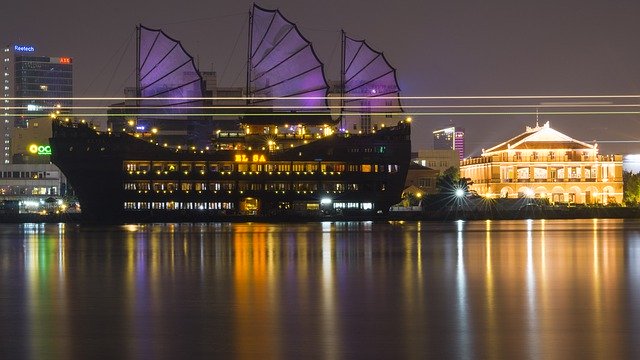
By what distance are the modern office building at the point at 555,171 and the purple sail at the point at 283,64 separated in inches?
1484

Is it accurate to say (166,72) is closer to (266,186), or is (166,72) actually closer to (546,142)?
(266,186)

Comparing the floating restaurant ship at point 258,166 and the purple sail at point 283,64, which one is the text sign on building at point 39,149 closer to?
the floating restaurant ship at point 258,166

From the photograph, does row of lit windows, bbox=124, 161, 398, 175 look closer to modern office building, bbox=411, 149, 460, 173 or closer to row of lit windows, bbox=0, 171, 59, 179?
row of lit windows, bbox=0, 171, 59, 179

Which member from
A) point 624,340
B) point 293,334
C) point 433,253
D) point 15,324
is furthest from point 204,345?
point 433,253

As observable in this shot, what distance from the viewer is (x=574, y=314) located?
58.6ft

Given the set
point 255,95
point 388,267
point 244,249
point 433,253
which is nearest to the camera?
point 388,267

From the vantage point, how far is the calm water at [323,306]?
14.7 m

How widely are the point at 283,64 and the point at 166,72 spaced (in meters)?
14.9

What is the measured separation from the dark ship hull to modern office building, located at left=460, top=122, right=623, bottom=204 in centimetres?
3714

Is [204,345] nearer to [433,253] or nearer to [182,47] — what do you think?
[433,253]

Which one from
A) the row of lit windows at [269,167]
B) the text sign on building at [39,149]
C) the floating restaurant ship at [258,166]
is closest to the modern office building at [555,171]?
the floating restaurant ship at [258,166]

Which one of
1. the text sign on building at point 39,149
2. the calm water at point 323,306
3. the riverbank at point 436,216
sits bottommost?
the calm water at point 323,306

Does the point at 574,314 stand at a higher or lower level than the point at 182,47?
lower

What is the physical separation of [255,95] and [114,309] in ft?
284
